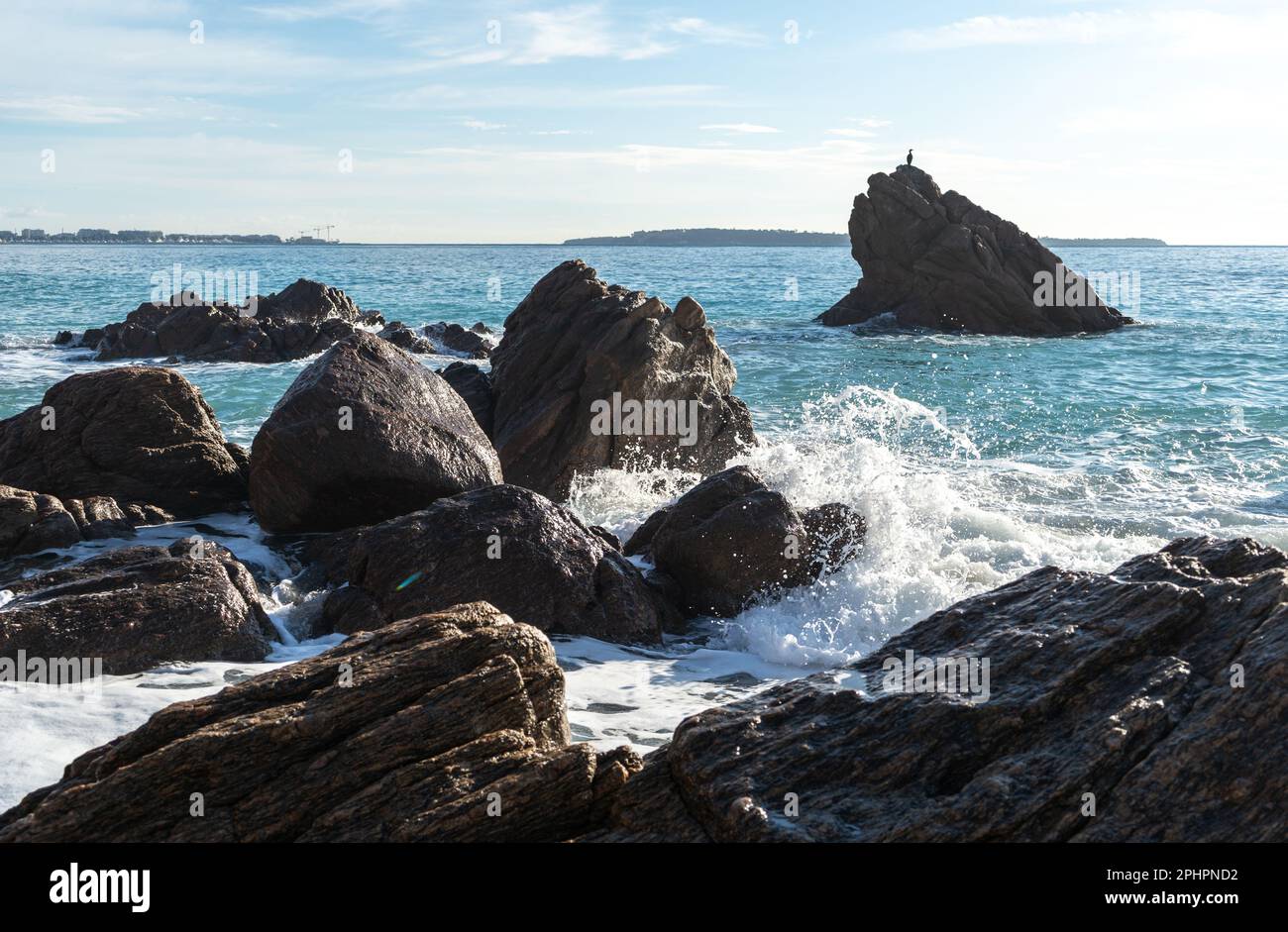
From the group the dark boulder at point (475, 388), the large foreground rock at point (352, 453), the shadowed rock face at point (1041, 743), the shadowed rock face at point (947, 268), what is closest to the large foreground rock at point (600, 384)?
the dark boulder at point (475, 388)

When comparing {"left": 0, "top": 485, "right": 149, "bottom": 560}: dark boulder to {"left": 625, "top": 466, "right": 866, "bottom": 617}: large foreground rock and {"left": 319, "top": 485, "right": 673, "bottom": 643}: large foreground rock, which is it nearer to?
{"left": 319, "top": 485, "right": 673, "bottom": 643}: large foreground rock

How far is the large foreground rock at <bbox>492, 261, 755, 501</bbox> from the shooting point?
14.9 meters

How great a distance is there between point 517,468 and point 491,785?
10098 mm

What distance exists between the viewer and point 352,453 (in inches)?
421

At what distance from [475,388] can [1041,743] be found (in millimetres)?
12486

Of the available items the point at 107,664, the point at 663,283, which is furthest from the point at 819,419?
the point at 663,283

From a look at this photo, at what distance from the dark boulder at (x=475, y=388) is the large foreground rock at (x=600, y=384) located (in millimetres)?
149

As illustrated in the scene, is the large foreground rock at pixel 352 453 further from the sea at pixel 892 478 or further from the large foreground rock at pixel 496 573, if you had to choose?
the large foreground rock at pixel 496 573

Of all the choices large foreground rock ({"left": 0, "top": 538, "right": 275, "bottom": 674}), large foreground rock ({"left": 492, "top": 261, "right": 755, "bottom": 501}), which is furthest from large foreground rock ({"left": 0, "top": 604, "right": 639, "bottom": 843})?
large foreground rock ({"left": 492, "top": 261, "right": 755, "bottom": 501})

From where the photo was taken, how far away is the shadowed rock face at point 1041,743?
4.39 metres

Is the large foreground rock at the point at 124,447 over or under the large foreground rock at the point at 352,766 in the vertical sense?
over

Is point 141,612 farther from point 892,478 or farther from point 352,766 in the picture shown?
point 892,478

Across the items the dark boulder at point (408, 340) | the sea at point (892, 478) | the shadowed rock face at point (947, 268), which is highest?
the shadowed rock face at point (947, 268)

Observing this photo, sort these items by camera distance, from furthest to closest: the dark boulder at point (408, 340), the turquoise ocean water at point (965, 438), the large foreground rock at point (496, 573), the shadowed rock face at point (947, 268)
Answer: the shadowed rock face at point (947, 268)
the dark boulder at point (408, 340)
the turquoise ocean water at point (965, 438)
the large foreground rock at point (496, 573)
